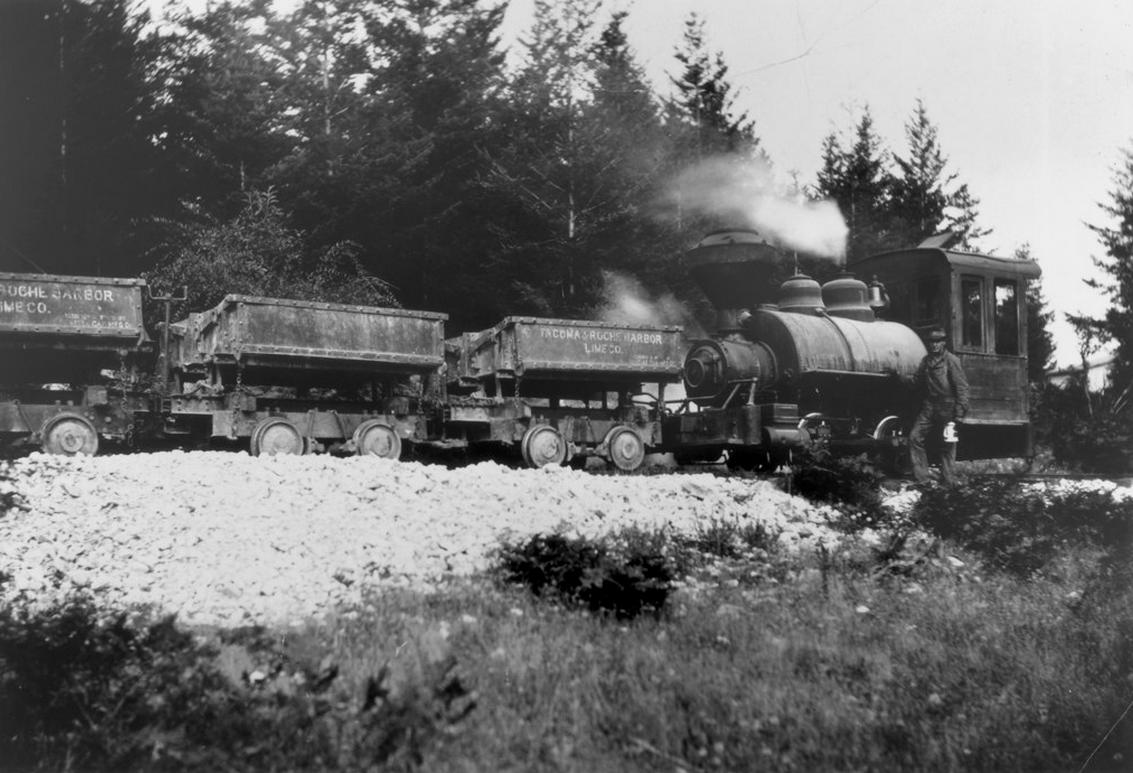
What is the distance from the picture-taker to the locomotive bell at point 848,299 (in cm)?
1570

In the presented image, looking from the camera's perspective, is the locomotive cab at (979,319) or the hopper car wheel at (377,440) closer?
the hopper car wheel at (377,440)

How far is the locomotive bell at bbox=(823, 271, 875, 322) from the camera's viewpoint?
15703 mm

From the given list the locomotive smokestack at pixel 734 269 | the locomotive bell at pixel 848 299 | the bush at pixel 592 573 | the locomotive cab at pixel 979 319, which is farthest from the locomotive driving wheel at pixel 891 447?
the bush at pixel 592 573

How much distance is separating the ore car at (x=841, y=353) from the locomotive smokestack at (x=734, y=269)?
0.02 meters

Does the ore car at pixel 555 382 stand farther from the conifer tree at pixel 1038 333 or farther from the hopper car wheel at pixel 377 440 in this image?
the conifer tree at pixel 1038 333

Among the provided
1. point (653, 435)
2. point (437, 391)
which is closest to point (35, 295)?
point (437, 391)

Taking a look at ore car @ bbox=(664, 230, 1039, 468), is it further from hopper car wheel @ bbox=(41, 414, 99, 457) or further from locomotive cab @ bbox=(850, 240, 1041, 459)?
hopper car wheel @ bbox=(41, 414, 99, 457)

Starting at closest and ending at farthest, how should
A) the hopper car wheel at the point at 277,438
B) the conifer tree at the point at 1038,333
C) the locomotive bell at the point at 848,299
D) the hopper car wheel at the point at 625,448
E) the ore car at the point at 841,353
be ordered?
1. the hopper car wheel at the point at 277,438
2. the ore car at the point at 841,353
3. the hopper car wheel at the point at 625,448
4. the locomotive bell at the point at 848,299
5. the conifer tree at the point at 1038,333

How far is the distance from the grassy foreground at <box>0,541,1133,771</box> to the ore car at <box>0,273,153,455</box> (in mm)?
6972

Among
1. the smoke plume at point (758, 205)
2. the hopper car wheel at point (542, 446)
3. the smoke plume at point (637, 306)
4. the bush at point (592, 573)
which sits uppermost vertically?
the smoke plume at point (758, 205)

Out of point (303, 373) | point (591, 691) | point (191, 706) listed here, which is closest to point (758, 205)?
point (303, 373)

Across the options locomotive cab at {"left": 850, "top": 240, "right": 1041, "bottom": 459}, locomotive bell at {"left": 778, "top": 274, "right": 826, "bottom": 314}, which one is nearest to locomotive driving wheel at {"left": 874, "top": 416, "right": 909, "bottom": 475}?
locomotive cab at {"left": 850, "top": 240, "right": 1041, "bottom": 459}

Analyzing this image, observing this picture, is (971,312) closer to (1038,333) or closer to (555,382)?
(555,382)

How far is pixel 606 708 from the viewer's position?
504 centimetres
